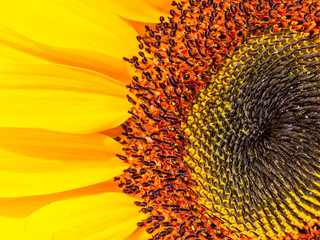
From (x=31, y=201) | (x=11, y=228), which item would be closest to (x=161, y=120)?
(x=31, y=201)

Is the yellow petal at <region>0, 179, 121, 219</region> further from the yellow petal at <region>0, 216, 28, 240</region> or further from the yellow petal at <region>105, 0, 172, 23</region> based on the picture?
the yellow petal at <region>105, 0, 172, 23</region>

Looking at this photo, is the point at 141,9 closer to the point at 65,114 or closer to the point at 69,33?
the point at 69,33

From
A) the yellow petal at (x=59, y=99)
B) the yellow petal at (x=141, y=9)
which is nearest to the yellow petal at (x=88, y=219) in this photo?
the yellow petal at (x=59, y=99)

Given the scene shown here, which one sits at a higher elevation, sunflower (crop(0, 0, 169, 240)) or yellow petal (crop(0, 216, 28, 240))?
sunflower (crop(0, 0, 169, 240))

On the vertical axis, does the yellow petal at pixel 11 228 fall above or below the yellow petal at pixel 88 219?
above

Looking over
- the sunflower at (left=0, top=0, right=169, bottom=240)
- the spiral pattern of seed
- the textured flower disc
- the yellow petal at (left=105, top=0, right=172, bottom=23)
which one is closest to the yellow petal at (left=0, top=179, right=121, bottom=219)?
the sunflower at (left=0, top=0, right=169, bottom=240)

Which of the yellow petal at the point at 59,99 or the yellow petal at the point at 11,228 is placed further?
the yellow petal at the point at 11,228

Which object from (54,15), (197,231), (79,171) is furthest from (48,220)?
(54,15)

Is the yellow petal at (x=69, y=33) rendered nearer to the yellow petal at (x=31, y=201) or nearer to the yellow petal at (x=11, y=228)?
the yellow petal at (x=31, y=201)
